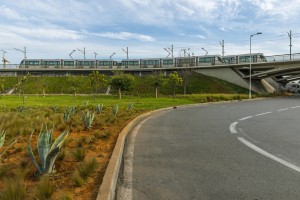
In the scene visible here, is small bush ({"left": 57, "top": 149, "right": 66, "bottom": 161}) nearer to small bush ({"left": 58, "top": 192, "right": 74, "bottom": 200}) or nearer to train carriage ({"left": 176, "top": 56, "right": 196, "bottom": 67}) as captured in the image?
small bush ({"left": 58, "top": 192, "right": 74, "bottom": 200})

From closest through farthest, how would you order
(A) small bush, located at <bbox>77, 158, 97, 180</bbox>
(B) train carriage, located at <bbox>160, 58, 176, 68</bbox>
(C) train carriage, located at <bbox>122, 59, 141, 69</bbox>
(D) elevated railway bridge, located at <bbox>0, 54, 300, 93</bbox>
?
(A) small bush, located at <bbox>77, 158, 97, 180</bbox> → (D) elevated railway bridge, located at <bbox>0, 54, 300, 93</bbox> → (B) train carriage, located at <bbox>160, 58, 176, 68</bbox> → (C) train carriage, located at <bbox>122, 59, 141, 69</bbox>

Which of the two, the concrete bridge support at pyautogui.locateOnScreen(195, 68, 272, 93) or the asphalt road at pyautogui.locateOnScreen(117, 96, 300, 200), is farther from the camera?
the concrete bridge support at pyautogui.locateOnScreen(195, 68, 272, 93)

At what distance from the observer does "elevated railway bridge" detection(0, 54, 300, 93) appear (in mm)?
52750

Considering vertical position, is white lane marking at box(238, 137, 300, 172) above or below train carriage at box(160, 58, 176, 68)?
below

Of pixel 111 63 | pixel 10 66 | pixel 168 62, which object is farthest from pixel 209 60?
pixel 10 66

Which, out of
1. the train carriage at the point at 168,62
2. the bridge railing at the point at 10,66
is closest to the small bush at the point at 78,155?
the train carriage at the point at 168,62

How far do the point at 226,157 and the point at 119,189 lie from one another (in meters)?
2.82

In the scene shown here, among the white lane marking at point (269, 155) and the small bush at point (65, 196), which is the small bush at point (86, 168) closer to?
the small bush at point (65, 196)

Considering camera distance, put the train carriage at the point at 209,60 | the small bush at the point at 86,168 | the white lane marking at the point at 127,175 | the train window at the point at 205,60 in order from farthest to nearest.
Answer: the train window at the point at 205,60 < the train carriage at the point at 209,60 < the small bush at the point at 86,168 < the white lane marking at the point at 127,175

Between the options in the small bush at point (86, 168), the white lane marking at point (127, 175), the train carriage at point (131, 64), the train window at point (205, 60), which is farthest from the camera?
the train carriage at point (131, 64)

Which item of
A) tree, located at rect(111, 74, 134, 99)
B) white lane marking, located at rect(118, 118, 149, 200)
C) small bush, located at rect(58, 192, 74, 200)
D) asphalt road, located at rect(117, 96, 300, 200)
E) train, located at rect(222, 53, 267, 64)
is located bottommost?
white lane marking, located at rect(118, 118, 149, 200)

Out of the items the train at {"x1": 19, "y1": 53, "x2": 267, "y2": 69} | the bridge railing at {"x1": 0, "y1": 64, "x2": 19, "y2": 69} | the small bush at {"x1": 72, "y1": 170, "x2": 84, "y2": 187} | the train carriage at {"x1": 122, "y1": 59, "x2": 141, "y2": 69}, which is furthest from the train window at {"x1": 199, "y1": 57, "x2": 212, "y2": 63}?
the small bush at {"x1": 72, "y1": 170, "x2": 84, "y2": 187}

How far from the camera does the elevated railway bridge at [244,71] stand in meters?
52.8

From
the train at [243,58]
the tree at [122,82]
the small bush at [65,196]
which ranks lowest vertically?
the small bush at [65,196]
